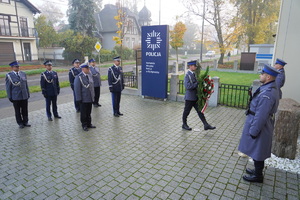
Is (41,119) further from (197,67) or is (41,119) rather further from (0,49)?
(0,49)

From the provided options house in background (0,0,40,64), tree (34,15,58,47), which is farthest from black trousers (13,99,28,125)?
tree (34,15,58,47)

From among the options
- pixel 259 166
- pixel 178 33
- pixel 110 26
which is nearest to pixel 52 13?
pixel 110 26

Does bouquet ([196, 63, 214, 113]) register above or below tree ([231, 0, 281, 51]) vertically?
below

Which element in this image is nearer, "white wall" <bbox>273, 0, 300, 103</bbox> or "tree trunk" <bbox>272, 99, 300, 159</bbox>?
"tree trunk" <bbox>272, 99, 300, 159</bbox>

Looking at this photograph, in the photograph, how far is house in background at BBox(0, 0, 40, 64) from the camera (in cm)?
2924

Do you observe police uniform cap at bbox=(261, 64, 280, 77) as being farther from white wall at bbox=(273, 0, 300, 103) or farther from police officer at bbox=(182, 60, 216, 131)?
white wall at bbox=(273, 0, 300, 103)

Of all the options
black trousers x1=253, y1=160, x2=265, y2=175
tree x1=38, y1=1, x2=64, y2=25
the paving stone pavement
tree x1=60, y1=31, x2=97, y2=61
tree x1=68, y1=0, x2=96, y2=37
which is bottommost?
the paving stone pavement

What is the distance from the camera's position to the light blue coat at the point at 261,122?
329cm

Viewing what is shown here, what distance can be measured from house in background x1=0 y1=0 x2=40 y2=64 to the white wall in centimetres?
3074

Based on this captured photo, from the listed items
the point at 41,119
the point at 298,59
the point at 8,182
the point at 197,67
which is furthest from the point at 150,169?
the point at 298,59

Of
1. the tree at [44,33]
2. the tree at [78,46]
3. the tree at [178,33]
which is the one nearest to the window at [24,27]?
A: the tree at [44,33]

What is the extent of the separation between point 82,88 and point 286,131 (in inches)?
207

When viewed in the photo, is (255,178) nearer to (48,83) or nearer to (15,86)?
(48,83)

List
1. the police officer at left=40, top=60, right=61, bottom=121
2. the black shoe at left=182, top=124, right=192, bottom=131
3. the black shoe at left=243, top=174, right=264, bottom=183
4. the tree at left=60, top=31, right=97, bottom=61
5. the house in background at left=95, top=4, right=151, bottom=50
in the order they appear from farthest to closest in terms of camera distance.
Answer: the house in background at left=95, top=4, right=151, bottom=50 < the tree at left=60, top=31, right=97, bottom=61 < the police officer at left=40, top=60, right=61, bottom=121 < the black shoe at left=182, top=124, right=192, bottom=131 < the black shoe at left=243, top=174, right=264, bottom=183
